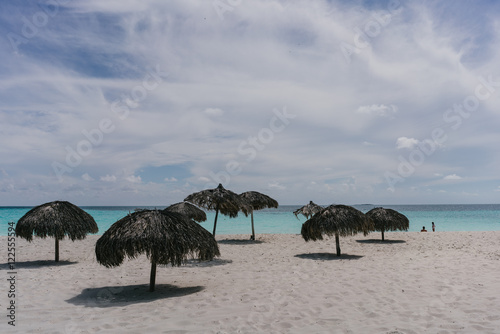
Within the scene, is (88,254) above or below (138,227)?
below

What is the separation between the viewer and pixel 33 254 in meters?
15.0

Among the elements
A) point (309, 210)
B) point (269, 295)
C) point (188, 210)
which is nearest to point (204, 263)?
point (269, 295)

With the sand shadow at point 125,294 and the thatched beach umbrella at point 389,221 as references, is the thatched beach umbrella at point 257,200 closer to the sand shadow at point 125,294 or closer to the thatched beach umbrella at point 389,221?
the thatched beach umbrella at point 389,221

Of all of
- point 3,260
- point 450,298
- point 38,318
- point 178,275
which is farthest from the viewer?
point 3,260

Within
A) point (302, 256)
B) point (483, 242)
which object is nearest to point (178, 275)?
point (302, 256)

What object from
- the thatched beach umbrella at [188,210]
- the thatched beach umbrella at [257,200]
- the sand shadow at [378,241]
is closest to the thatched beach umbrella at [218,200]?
the thatched beach umbrella at [188,210]

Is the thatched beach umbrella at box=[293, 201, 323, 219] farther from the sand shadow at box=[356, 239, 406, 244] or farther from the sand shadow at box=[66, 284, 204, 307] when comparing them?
the sand shadow at box=[66, 284, 204, 307]

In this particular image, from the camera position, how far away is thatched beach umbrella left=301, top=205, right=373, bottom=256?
1263 centimetres

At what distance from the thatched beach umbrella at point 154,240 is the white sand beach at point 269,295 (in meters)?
0.98

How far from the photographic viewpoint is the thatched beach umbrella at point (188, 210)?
17.3 m

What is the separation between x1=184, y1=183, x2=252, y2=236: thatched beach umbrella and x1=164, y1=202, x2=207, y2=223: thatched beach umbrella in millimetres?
447

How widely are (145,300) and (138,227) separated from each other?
1.67 m

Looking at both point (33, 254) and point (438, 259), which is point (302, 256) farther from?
point (33, 254)

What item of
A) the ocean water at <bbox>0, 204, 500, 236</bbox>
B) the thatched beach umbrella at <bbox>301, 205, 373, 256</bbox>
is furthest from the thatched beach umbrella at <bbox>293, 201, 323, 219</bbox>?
the thatched beach umbrella at <bbox>301, 205, 373, 256</bbox>
